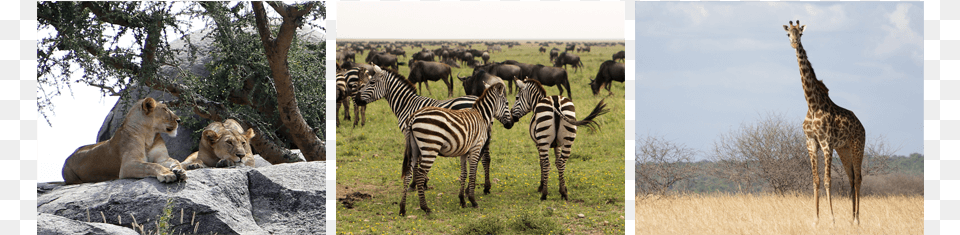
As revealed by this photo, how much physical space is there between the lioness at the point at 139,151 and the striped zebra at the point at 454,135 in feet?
7.86

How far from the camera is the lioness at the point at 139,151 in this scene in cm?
567

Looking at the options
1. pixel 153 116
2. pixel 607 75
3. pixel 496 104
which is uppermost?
pixel 607 75

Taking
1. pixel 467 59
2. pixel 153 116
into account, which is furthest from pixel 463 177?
pixel 467 59

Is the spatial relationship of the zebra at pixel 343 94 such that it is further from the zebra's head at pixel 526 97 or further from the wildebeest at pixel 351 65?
the zebra's head at pixel 526 97

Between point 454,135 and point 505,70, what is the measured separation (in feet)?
9.63

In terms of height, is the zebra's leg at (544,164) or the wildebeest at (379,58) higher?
the wildebeest at (379,58)

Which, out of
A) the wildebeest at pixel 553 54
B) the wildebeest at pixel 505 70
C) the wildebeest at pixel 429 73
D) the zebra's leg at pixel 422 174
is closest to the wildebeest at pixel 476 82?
the wildebeest at pixel 505 70

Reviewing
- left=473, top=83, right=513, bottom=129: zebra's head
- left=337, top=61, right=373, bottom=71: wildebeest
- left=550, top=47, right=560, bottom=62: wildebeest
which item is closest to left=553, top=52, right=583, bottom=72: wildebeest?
left=550, top=47, right=560, bottom=62: wildebeest

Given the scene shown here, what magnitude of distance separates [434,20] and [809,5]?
4.65 metres

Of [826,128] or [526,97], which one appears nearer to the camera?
[826,128]

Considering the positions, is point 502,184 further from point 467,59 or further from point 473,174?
point 467,59

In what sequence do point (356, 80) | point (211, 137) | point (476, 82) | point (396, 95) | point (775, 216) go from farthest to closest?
point (476, 82) < point (356, 80) < point (396, 95) < point (775, 216) < point (211, 137)

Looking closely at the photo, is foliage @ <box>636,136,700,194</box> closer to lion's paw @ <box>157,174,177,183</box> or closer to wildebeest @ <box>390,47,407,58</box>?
wildebeest @ <box>390,47,407,58</box>

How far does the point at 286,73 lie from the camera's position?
9734 mm
